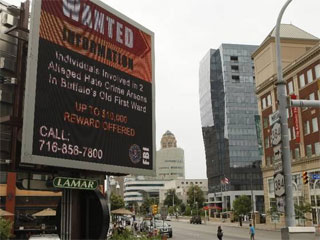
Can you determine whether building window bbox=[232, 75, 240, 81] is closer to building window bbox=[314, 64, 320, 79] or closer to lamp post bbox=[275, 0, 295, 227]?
building window bbox=[314, 64, 320, 79]

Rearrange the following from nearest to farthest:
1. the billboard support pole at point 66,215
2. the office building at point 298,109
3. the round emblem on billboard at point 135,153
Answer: the billboard support pole at point 66,215 → the round emblem on billboard at point 135,153 → the office building at point 298,109

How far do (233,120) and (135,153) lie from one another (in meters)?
113

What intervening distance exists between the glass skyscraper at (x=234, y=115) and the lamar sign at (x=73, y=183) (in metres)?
114

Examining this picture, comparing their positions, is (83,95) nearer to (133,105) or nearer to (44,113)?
(44,113)

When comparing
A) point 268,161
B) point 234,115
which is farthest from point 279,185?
point 234,115

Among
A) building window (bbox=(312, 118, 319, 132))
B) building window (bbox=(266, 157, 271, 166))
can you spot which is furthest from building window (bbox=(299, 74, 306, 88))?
building window (bbox=(266, 157, 271, 166))

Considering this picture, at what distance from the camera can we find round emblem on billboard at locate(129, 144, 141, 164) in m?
14.3

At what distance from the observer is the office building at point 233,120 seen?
12494cm

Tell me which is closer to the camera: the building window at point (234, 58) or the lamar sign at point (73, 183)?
the lamar sign at point (73, 183)

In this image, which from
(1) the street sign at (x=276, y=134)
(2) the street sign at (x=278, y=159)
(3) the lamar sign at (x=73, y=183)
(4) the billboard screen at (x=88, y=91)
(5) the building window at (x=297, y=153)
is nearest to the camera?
(2) the street sign at (x=278, y=159)

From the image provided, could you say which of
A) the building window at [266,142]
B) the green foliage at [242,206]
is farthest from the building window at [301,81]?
the green foliage at [242,206]

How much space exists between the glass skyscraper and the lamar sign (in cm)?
11408

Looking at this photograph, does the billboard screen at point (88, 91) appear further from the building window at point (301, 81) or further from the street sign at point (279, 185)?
the building window at point (301, 81)

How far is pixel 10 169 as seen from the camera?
12055mm
